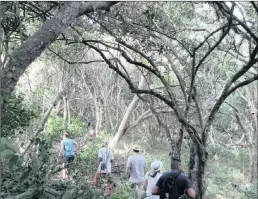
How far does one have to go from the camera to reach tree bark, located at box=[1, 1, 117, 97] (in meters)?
3.23

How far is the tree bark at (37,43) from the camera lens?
323 centimetres

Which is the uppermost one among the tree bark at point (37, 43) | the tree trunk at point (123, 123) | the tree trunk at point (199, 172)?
the tree trunk at point (123, 123)

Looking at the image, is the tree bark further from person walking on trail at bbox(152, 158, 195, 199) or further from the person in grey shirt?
the person in grey shirt

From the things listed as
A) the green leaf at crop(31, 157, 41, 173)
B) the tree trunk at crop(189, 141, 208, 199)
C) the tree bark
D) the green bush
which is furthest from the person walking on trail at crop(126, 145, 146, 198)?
the tree bark

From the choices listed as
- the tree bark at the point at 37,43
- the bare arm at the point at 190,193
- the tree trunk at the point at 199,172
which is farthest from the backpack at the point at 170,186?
the tree bark at the point at 37,43

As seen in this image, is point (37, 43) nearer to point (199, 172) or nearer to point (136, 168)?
point (199, 172)

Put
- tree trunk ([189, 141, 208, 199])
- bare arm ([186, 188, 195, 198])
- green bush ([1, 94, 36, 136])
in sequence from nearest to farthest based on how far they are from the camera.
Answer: bare arm ([186, 188, 195, 198]), tree trunk ([189, 141, 208, 199]), green bush ([1, 94, 36, 136])

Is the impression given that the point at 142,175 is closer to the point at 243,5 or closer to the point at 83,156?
the point at 243,5

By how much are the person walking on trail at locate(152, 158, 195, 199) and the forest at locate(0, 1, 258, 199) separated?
36cm

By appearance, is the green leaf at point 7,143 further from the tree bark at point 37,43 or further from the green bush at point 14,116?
the green bush at point 14,116

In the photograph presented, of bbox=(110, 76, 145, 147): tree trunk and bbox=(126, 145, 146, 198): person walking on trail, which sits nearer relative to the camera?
bbox=(126, 145, 146, 198): person walking on trail

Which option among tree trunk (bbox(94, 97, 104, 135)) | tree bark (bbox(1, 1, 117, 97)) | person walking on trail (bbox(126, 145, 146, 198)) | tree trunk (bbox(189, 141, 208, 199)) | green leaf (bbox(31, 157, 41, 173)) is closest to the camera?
tree bark (bbox(1, 1, 117, 97))

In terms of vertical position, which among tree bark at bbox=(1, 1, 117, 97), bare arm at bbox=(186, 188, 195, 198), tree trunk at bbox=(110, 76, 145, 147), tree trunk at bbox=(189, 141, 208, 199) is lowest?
bare arm at bbox=(186, 188, 195, 198)

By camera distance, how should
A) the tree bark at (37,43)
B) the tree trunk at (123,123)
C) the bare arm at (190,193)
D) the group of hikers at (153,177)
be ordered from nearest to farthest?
the tree bark at (37,43)
the bare arm at (190,193)
the group of hikers at (153,177)
the tree trunk at (123,123)
